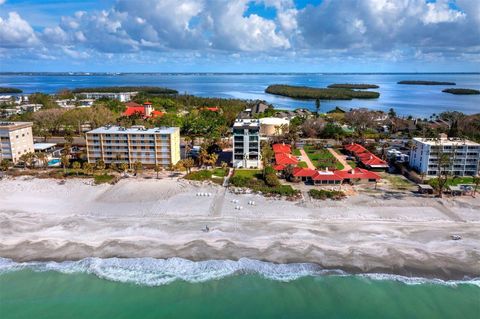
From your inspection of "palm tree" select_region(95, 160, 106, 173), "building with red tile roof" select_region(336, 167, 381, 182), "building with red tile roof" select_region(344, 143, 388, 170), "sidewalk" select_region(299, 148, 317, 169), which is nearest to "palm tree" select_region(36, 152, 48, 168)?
"palm tree" select_region(95, 160, 106, 173)

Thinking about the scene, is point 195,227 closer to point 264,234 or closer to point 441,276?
point 264,234

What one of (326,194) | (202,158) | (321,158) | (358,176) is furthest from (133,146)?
(358,176)

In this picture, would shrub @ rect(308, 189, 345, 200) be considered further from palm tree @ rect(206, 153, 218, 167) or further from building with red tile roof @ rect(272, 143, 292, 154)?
building with red tile roof @ rect(272, 143, 292, 154)

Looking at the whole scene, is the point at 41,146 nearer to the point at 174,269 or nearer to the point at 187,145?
the point at 187,145

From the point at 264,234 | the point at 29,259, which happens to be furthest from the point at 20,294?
the point at 264,234

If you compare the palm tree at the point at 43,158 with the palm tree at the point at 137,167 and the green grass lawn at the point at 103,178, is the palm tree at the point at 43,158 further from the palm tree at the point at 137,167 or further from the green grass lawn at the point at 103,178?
the palm tree at the point at 137,167

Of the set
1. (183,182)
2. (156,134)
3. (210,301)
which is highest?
(156,134)
